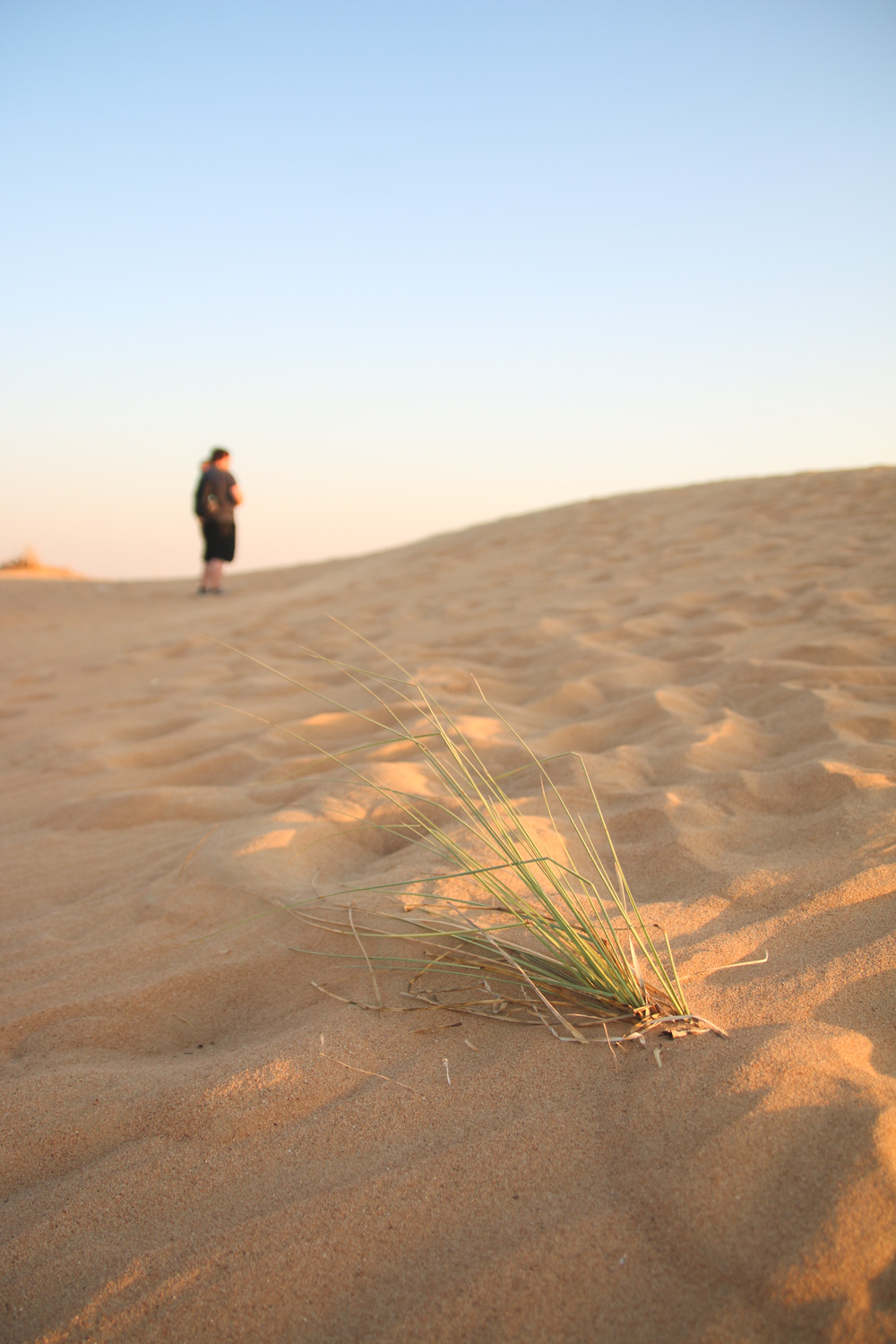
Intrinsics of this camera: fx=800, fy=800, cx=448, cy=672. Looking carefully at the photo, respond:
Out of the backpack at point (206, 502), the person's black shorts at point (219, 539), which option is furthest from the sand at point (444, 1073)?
the person's black shorts at point (219, 539)

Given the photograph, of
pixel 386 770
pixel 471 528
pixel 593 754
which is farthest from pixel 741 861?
pixel 471 528

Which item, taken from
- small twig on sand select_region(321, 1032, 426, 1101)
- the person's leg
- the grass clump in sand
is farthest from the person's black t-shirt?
small twig on sand select_region(321, 1032, 426, 1101)

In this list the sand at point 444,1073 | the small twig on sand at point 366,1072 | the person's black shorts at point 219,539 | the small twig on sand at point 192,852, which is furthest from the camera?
the person's black shorts at point 219,539

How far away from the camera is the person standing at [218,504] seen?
321 inches

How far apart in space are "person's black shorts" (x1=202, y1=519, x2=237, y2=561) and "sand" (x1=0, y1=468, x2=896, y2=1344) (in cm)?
590

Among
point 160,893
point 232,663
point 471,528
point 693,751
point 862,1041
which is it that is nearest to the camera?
point 862,1041

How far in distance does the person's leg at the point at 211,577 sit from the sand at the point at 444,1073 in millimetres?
6458

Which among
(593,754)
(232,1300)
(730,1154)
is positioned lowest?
(232,1300)

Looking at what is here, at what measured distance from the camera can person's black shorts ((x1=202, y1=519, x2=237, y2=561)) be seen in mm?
8320

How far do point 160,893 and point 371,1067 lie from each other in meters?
0.73

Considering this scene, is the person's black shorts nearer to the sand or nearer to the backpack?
the backpack

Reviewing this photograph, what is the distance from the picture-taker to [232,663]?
13.1ft

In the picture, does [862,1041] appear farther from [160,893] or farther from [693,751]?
[160,893]

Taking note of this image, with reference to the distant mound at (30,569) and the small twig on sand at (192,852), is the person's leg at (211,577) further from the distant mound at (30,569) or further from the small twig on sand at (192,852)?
the small twig on sand at (192,852)
